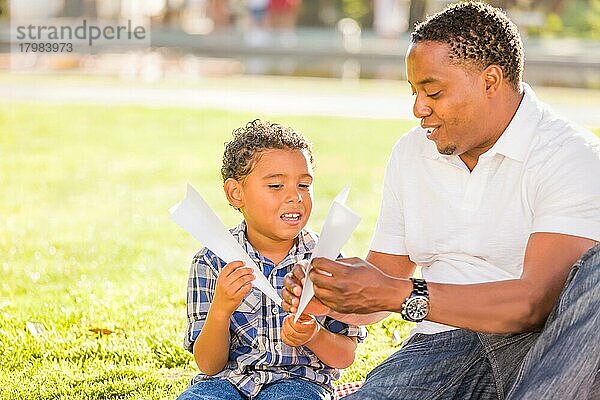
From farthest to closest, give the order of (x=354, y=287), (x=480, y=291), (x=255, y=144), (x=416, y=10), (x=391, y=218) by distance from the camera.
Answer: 1. (x=416, y=10)
2. (x=391, y=218)
3. (x=255, y=144)
4. (x=480, y=291)
5. (x=354, y=287)

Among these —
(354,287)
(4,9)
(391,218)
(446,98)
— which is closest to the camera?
(354,287)

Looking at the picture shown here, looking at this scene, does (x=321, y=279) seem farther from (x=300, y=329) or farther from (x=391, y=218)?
(x=391, y=218)

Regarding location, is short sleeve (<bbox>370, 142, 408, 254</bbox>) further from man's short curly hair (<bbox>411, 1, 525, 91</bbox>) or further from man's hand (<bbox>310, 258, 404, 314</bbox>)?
man's hand (<bbox>310, 258, 404, 314</bbox>)

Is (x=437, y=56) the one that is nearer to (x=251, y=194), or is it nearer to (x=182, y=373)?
(x=251, y=194)

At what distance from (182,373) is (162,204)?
3555mm

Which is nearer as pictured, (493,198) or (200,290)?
(493,198)

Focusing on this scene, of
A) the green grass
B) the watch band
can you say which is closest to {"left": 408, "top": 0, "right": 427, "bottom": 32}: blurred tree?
the green grass

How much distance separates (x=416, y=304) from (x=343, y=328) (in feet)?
1.98

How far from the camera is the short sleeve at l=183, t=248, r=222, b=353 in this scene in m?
3.31

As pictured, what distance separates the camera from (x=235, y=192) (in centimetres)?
341

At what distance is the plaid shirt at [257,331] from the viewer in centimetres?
327

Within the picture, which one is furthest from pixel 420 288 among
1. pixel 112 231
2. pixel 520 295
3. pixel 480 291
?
pixel 112 231

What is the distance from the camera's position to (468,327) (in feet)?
9.32

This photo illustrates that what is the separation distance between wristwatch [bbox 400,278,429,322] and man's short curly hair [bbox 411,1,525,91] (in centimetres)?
71
